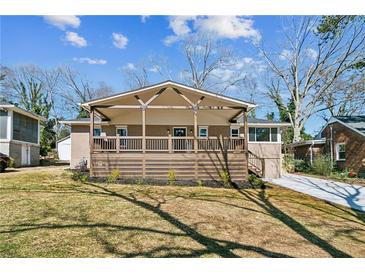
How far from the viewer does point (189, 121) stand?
15734 millimetres

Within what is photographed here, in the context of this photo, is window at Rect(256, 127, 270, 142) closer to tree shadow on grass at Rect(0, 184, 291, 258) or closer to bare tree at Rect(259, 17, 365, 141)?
tree shadow on grass at Rect(0, 184, 291, 258)

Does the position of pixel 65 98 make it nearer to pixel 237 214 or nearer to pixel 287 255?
pixel 237 214

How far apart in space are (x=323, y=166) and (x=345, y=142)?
8.07ft

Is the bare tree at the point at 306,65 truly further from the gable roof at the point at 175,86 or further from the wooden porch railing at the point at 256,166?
the gable roof at the point at 175,86

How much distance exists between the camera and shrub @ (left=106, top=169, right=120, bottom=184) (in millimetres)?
11297

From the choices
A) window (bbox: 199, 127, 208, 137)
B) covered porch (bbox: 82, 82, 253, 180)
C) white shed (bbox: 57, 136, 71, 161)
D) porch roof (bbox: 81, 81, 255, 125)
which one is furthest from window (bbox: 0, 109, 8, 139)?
white shed (bbox: 57, 136, 71, 161)

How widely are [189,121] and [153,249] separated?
461 inches

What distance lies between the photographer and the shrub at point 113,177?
1130 centimetres

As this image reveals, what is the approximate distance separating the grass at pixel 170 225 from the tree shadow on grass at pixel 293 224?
17 mm

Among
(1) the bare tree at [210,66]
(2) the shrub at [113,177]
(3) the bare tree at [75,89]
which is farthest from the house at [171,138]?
(3) the bare tree at [75,89]

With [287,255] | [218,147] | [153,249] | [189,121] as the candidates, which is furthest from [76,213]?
[189,121]

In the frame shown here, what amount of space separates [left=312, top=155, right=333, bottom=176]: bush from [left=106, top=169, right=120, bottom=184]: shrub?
13.3 metres

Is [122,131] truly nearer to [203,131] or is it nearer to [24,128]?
[203,131]

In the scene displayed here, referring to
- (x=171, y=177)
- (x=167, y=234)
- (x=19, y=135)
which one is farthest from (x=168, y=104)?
(x=19, y=135)
